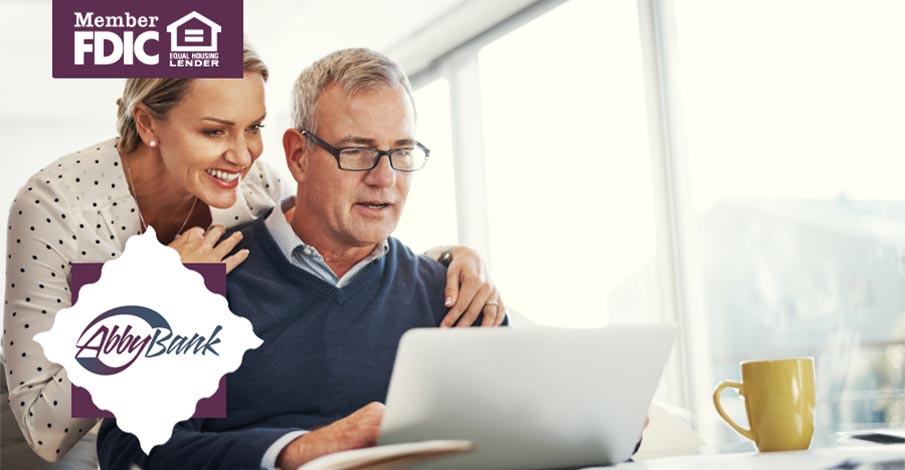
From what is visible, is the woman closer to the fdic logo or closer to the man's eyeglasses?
the fdic logo

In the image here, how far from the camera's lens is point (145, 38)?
5.67 feet

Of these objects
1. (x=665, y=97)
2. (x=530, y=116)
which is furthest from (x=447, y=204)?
(x=665, y=97)

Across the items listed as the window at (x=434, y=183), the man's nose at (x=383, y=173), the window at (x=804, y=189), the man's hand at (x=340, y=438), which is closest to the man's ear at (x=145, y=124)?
the man's nose at (x=383, y=173)

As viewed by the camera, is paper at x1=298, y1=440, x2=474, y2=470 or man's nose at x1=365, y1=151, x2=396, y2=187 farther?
man's nose at x1=365, y1=151, x2=396, y2=187

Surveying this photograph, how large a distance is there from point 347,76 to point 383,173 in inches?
6.9

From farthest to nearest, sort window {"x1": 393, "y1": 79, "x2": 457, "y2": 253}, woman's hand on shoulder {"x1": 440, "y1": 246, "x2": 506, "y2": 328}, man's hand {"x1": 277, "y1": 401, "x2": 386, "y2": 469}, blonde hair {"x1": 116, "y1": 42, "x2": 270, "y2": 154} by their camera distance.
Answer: window {"x1": 393, "y1": 79, "x2": 457, "y2": 253} → blonde hair {"x1": 116, "y1": 42, "x2": 270, "y2": 154} → woman's hand on shoulder {"x1": 440, "y1": 246, "x2": 506, "y2": 328} → man's hand {"x1": 277, "y1": 401, "x2": 386, "y2": 469}

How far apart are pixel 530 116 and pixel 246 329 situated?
2302 millimetres

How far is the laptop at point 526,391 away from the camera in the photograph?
73 centimetres

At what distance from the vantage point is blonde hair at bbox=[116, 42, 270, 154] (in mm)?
1665

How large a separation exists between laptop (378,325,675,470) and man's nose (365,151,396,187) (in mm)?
797

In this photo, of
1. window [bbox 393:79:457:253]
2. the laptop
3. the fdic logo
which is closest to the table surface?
the laptop

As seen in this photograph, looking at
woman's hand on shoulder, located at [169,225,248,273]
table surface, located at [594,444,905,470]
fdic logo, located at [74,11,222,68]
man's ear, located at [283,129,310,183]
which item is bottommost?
table surface, located at [594,444,905,470]

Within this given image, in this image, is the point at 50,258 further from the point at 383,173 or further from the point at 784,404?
the point at 784,404

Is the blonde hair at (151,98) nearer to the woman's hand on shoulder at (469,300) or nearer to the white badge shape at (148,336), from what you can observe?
the white badge shape at (148,336)
